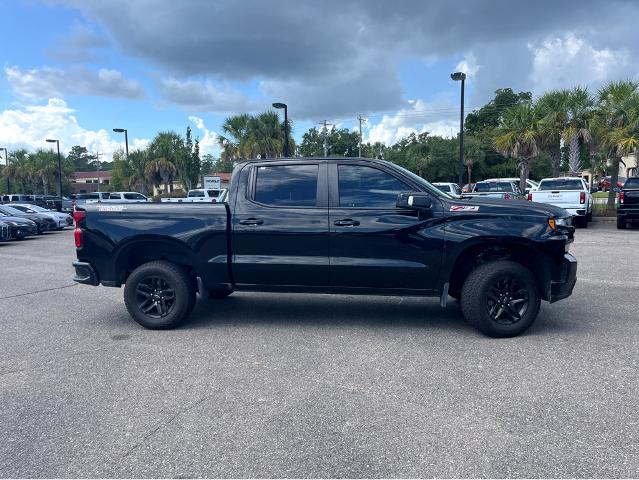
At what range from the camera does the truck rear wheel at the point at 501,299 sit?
546 centimetres

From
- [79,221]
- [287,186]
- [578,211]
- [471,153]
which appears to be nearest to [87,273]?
[79,221]

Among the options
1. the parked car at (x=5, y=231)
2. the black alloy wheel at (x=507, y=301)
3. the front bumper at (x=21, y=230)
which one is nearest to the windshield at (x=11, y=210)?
the front bumper at (x=21, y=230)

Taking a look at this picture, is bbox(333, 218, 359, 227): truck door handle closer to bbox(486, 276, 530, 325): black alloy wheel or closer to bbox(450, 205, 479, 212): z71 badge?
bbox(450, 205, 479, 212): z71 badge

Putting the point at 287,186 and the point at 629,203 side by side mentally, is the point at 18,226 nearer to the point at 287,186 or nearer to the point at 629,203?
the point at 287,186

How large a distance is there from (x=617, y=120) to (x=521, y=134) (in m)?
4.10

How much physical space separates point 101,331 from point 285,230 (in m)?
2.49

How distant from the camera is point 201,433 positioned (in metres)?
3.51

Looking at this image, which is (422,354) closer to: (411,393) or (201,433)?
(411,393)

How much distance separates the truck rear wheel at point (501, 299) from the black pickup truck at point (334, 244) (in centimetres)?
1

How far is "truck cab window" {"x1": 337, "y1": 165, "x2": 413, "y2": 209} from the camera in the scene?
5711 millimetres

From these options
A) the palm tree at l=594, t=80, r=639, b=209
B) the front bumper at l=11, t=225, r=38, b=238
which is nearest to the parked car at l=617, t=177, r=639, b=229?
the palm tree at l=594, t=80, r=639, b=209

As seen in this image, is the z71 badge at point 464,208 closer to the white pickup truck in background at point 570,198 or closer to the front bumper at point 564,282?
the front bumper at point 564,282

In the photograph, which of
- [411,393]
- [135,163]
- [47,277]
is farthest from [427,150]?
[411,393]

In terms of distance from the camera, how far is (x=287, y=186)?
19.5 ft
